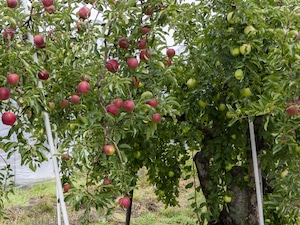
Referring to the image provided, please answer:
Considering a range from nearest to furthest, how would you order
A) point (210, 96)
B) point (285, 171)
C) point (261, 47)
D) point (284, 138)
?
point (284, 138) < point (261, 47) < point (285, 171) < point (210, 96)

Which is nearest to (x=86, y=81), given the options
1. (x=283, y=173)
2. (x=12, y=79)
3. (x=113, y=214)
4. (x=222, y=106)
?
(x=12, y=79)

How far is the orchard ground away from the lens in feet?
13.1

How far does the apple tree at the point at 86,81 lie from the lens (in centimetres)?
125

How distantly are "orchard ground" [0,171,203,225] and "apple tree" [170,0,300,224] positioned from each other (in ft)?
5.24

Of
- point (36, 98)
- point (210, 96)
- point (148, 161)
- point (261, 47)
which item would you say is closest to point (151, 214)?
point (148, 161)

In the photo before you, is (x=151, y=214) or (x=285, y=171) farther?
(x=151, y=214)

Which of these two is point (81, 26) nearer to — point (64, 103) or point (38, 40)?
point (38, 40)

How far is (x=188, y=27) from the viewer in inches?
78.9

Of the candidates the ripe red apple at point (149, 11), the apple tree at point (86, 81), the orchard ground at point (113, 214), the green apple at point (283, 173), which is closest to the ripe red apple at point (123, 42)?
the apple tree at point (86, 81)

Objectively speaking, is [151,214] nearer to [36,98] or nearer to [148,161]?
[148,161]

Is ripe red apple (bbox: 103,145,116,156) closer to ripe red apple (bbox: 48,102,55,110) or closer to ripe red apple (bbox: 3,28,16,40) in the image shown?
ripe red apple (bbox: 48,102,55,110)

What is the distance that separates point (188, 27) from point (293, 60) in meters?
0.73

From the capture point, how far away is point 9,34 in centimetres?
122

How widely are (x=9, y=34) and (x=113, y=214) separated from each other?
2844 mm
